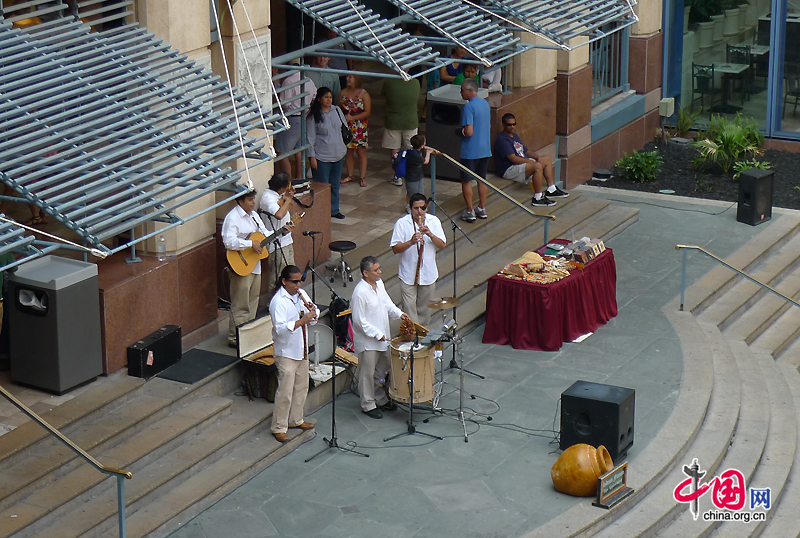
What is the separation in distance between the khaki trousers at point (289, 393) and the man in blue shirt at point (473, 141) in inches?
232

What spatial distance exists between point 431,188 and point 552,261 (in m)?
2.88

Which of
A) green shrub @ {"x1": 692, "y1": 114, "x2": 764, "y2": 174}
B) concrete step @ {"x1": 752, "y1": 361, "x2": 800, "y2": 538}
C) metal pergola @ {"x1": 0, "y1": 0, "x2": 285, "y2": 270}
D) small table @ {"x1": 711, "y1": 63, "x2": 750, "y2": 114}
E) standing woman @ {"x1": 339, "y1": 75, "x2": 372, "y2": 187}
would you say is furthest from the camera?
small table @ {"x1": 711, "y1": 63, "x2": 750, "y2": 114}

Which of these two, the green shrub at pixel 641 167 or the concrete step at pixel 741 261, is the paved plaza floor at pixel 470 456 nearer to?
the concrete step at pixel 741 261

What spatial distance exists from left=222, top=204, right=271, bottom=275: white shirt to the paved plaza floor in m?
2.00

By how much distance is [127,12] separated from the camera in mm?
12727

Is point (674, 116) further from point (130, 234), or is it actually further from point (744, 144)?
point (130, 234)

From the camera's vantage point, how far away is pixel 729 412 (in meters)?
13.7

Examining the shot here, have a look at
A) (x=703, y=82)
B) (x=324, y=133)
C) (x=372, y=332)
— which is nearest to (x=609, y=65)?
(x=703, y=82)

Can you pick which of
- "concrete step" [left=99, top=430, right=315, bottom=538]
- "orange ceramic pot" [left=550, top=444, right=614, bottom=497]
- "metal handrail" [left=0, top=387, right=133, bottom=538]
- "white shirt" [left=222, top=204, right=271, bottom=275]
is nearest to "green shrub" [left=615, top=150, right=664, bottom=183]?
"white shirt" [left=222, top=204, right=271, bottom=275]

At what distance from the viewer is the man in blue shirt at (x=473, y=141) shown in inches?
687

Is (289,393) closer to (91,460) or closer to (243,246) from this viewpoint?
(243,246)

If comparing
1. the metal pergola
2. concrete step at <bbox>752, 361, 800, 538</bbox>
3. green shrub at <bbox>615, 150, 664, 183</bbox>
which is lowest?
concrete step at <bbox>752, 361, 800, 538</bbox>

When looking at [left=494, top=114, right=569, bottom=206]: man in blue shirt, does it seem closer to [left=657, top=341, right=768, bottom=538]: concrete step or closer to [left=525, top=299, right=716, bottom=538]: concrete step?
[left=525, top=299, right=716, bottom=538]: concrete step

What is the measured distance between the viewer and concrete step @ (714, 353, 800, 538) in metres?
12.0
